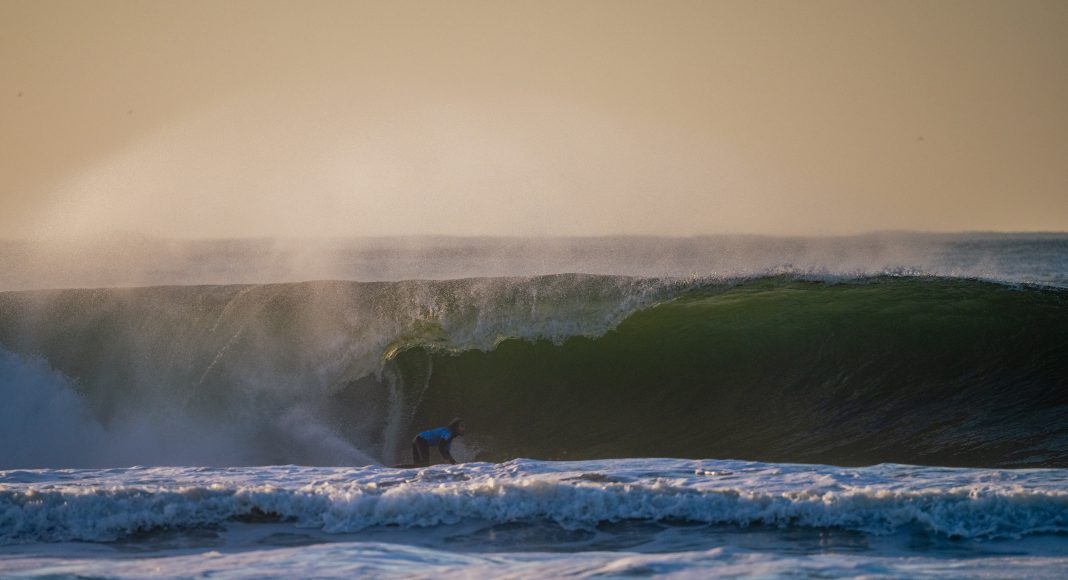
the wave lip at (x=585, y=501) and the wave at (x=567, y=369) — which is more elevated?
the wave at (x=567, y=369)

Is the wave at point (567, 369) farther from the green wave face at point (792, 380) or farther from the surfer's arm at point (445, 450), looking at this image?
the surfer's arm at point (445, 450)

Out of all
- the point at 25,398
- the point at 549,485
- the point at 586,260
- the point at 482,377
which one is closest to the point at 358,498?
the point at 549,485

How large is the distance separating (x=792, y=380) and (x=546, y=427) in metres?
3.05

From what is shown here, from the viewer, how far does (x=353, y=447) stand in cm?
1349

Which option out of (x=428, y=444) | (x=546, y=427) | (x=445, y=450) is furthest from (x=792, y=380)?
(x=428, y=444)

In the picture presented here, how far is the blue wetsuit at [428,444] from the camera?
11102 mm

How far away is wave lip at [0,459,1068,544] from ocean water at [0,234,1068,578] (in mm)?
25

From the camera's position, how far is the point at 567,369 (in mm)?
14711

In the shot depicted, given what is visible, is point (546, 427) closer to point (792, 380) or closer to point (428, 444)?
point (428, 444)

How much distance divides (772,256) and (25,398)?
3516 cm

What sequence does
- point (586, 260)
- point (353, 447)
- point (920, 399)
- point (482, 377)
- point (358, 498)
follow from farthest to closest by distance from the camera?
1. point (586, 260)
2. point (482, 377)
3. point (353, 447)
4. point (920, 399)
5. point (358, 498)

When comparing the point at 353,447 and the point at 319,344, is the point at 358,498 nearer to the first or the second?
the point at 353,447

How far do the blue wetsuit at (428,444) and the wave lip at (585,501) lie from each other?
6.02 ft

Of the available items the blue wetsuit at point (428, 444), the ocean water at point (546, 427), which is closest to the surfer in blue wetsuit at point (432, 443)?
the blue wetsuit at point (428, 444)
